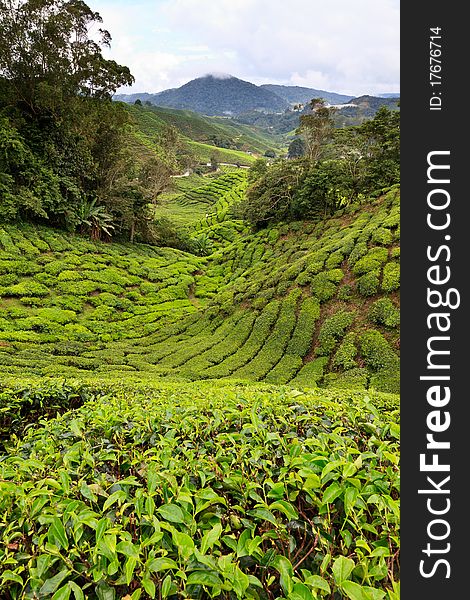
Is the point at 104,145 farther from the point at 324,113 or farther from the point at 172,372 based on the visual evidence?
the point at 172,372

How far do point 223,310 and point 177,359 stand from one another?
10.9ft

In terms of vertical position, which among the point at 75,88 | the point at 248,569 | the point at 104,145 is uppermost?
the point at 75,88

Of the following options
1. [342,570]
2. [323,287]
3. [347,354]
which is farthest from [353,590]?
[323,287]

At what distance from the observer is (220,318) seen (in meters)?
16.2

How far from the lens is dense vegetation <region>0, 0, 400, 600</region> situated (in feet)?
5.37

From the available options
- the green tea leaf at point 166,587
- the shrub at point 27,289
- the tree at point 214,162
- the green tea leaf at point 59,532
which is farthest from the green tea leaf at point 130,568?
the tree at point 214,162

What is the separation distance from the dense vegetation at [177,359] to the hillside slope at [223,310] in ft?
0.31

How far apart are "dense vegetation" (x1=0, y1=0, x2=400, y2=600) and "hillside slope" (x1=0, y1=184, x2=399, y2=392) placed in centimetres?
9

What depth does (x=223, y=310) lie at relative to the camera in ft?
53.6

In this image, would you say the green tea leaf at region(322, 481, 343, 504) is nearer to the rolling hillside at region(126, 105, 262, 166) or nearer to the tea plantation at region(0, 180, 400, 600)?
the tea plantation at region(0, 180, 400, 600)

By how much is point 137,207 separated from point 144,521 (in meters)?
28.9

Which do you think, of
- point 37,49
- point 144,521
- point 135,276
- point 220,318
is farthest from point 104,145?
point 144,521

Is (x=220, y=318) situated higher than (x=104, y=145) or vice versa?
(x=104, y=145)

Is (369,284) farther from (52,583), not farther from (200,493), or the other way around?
(52,583)
